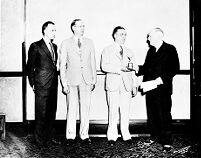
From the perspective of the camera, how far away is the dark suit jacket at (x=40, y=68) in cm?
486

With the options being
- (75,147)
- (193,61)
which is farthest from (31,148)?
(193,61)

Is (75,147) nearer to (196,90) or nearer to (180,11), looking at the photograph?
(196,90)

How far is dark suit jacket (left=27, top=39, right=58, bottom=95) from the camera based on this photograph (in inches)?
191

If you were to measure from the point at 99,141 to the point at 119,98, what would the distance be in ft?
2.77

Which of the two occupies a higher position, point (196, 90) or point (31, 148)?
point (196, 90)

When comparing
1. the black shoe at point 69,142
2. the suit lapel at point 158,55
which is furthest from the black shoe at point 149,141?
the suit lapel at point 158,55

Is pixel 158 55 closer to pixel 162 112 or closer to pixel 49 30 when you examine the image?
pixel 162 112

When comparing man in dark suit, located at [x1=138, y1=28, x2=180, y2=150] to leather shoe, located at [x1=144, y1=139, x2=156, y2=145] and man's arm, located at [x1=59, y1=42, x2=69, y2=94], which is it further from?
man's arm, located at [x1=59, y1=42, x2=69, y2=94]

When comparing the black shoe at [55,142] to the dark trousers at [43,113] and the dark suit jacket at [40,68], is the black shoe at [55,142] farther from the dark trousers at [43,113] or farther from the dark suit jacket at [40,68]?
the dark suit jacket at [40,68]

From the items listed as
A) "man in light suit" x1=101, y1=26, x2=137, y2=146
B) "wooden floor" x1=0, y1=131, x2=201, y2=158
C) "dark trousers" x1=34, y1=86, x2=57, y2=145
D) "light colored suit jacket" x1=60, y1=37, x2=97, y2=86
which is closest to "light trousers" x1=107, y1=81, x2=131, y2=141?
"man in light suit" x1=101, y1=26, x2=137, y2=146

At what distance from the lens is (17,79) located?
226 inches

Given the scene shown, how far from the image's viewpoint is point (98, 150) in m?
4.56

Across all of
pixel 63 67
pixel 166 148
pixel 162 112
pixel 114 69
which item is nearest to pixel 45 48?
pixel 63 67

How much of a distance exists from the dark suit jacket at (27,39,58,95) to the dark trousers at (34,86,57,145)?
10 centimetres
